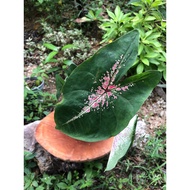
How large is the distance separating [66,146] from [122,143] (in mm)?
270

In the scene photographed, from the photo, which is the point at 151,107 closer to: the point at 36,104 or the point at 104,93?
the point at 36,104

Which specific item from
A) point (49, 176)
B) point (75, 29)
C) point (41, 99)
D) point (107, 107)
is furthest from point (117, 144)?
point (75, 29)

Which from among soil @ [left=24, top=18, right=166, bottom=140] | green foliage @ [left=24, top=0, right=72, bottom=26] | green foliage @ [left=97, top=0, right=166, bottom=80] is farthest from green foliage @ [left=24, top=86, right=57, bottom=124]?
green foliage @ [left=24, top=0, right=72, bottom=26]

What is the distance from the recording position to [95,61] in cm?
93

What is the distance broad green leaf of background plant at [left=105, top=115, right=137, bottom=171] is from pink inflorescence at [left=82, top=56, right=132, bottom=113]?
0.16 m

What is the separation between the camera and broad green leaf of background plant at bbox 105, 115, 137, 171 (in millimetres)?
1014

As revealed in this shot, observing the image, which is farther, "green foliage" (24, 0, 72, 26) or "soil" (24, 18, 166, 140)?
"green foliage" (24, 0, 72, 26)

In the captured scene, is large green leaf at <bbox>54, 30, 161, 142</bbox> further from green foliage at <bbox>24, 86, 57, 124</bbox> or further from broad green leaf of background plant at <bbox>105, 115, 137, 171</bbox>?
green foliage at <bbox>24, 86, 57, 124</bbox>

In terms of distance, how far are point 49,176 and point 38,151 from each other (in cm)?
13

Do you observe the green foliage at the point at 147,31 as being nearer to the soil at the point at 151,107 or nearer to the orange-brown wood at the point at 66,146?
the soil at the point at 151,107

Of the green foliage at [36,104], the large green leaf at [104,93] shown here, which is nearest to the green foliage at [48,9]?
the green foliage at [36,104]

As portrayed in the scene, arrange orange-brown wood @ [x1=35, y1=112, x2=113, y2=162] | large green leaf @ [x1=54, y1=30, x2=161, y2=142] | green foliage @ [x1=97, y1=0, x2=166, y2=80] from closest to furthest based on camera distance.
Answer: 1. large green leaf @ [x1=54, y1=30, x2=161, y2=142]
2. orange-brown wood @ [x1=35, y1=112, x2=113, y2=162]
3. green foliage @ [x1=97, y1=0, x2=166, y2=80]

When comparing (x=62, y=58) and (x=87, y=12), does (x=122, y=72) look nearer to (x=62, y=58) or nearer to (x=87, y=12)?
(x=62, y=58)

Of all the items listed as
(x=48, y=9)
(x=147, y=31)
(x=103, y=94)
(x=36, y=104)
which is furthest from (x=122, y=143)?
(x=48, y=9)
